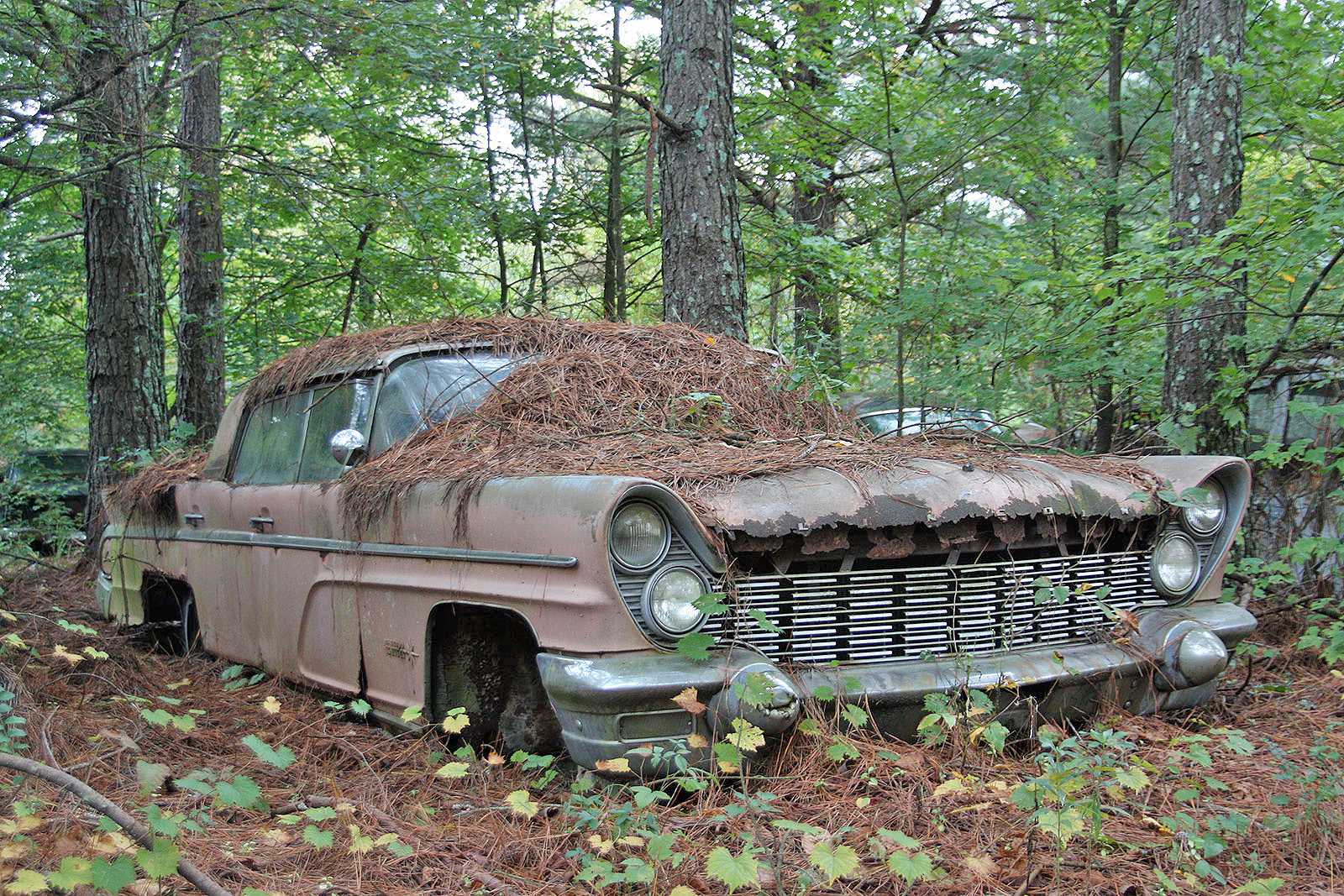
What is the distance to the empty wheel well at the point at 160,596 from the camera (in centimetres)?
504

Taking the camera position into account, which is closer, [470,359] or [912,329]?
[470,359]

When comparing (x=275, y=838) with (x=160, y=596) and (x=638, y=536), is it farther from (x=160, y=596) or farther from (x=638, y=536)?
(x=160, y=596)

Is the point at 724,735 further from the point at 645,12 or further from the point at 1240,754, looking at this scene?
the point at 645,12

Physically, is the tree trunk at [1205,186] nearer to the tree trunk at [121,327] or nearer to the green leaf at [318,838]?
the green leaf at [318,838]

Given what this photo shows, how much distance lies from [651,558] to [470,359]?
1715 millimetres

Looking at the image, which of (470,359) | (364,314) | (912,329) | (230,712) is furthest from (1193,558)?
(364,314)

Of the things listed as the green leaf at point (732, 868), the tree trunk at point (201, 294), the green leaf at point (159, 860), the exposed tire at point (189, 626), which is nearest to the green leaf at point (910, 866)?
the green leaf at point (732, 868)

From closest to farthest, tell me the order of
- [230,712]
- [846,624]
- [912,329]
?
[846,624]
[230,712]
[912,329]

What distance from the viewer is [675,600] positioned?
8.40ft

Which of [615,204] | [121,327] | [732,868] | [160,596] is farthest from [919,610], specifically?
[615,204]

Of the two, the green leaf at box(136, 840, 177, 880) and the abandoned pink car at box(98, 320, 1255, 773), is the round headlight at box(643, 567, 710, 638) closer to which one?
the abandoned pink car at box(98, 320, 1255, 773)

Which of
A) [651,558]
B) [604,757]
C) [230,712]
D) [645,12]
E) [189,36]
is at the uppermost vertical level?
[645,12]

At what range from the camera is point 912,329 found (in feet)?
25.7

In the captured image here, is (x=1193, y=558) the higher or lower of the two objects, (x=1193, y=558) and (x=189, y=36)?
the lower
